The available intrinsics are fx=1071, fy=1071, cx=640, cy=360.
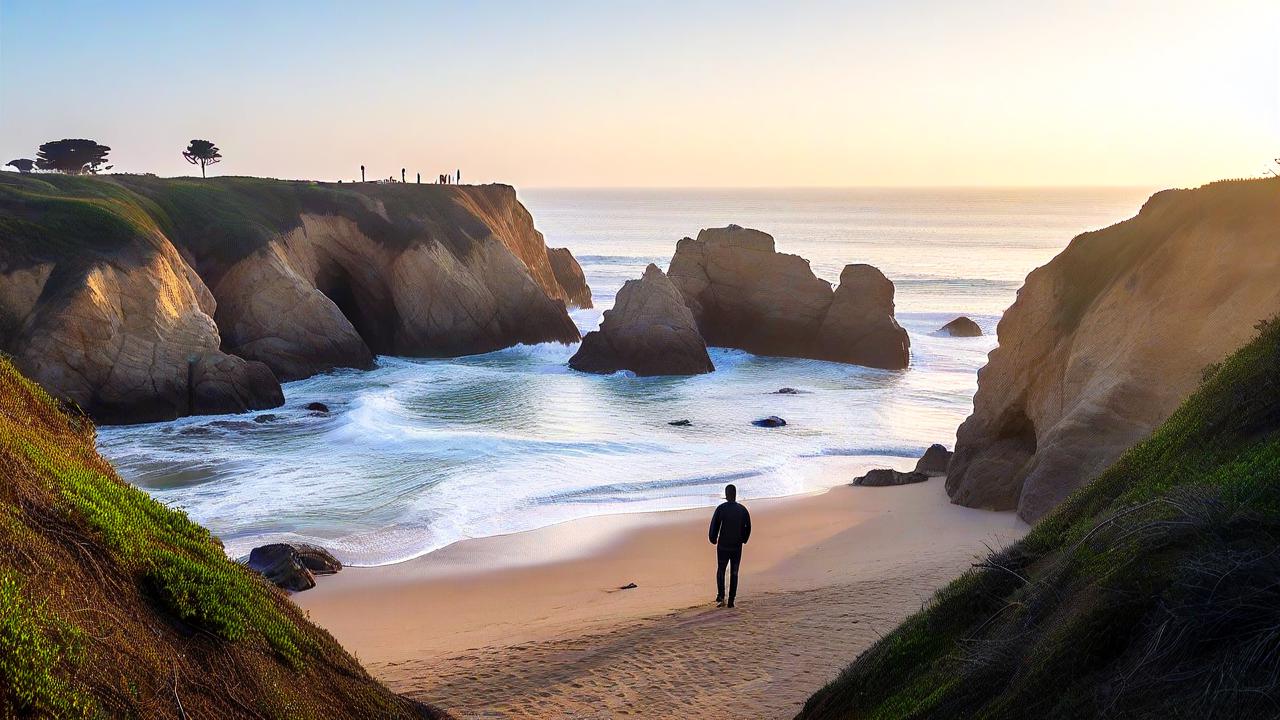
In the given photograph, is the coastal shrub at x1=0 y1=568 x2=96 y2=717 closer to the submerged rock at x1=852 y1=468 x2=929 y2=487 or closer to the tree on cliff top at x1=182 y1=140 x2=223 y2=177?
the submerged rock at x1=852 y1=468 x2=929 y2=487

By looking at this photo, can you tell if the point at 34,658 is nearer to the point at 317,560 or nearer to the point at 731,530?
the point at 731,530

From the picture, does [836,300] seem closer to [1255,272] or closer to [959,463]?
[959,463]

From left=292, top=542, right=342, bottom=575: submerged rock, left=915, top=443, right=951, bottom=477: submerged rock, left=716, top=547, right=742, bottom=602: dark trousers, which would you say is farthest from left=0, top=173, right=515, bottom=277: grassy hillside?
left=716, top=547, right=742, bottom=602: dark trousers

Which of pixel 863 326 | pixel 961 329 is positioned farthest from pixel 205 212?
pixel 961 329

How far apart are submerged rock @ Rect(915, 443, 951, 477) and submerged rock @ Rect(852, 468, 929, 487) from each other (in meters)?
0.50

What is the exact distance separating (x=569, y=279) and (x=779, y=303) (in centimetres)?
2258

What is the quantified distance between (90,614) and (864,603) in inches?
368

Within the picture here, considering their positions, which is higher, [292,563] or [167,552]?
[167,552]

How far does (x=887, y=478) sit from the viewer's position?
22.5 metres

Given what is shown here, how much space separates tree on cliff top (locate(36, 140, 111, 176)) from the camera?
185 ft

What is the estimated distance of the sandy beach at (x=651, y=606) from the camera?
11.1m

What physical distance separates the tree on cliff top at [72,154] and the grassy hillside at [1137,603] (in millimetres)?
57922

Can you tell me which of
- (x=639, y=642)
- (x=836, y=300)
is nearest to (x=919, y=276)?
(x=836, y=300)

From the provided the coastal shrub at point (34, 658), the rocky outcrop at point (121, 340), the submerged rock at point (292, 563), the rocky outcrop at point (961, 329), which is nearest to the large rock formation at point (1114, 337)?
the submerged rock at point (292, 563)
